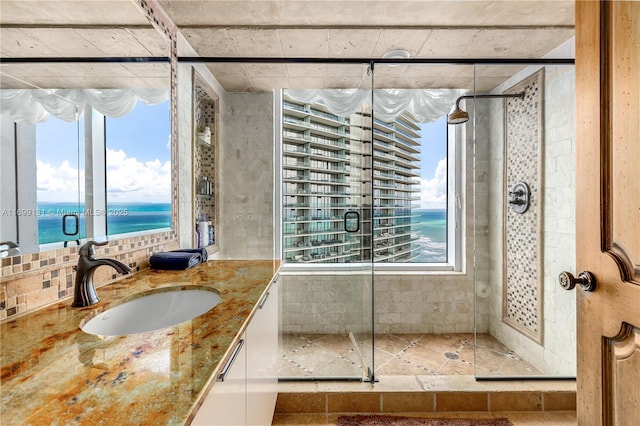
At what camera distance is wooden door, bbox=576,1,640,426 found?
76 centimetres

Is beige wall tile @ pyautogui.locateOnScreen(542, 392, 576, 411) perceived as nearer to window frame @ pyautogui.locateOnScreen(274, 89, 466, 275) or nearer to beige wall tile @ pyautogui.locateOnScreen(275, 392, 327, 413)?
window frame @ pyautogui.locateOnScreen(274, 89, 466, 275)

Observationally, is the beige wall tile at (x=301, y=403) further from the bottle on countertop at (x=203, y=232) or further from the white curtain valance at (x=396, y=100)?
the white curtain valance at (x=396, y=100)

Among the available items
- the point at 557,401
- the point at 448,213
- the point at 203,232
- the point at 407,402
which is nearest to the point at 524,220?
the point at 448,213

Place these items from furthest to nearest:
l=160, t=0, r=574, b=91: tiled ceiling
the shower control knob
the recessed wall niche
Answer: the recessed wall niche, l=160, t=0, r=574, b=91: tiled ceiling, the shower control knob

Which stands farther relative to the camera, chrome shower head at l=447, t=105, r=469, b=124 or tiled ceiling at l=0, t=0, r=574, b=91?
chrome shower head at l=447, t=105, r=469, b=124

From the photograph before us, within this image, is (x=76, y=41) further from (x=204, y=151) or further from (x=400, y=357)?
(x=400, y=357)

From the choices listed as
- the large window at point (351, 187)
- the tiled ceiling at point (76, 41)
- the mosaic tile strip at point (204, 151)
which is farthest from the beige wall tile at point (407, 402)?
the tiled ceiling at point (76, 41)

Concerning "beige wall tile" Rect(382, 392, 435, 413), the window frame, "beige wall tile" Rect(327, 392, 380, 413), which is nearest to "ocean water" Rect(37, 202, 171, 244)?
the window frame

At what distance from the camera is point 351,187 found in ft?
7.86

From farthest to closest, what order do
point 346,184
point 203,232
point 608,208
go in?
point 346,184, point 203,232, point 608,208

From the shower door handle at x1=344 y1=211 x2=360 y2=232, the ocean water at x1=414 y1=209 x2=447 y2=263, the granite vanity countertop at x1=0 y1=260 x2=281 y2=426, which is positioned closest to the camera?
the granite vanity countertop at x1=0 y1=260 x2=281 y2=426

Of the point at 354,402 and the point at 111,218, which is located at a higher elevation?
the point at 111,218

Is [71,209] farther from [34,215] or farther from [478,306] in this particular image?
[478,306]

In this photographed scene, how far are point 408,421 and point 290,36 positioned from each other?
2625mm
